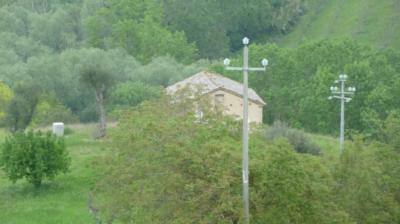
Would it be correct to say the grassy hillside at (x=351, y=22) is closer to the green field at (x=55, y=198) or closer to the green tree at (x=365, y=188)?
the green field at (x=55, y=198)

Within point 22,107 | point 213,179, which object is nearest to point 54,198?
point 22,107

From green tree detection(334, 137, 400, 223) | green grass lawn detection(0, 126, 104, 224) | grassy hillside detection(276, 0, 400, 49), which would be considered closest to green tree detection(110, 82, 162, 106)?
green grass lawn detection(0, 126, 104, 224)

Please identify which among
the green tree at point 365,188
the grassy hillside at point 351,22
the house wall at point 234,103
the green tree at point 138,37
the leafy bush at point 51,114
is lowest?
the green tree at point 365,188

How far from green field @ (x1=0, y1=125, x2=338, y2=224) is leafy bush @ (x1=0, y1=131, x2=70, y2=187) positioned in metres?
1.00

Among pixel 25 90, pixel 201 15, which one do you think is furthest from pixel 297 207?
pixel 201 15

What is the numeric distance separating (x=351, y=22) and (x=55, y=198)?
72.2 meters

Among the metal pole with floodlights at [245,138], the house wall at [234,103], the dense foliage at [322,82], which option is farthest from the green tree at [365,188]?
the dense foliage at [322,82]

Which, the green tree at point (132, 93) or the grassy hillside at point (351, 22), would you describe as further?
the grassy hillside at point (351, 22)

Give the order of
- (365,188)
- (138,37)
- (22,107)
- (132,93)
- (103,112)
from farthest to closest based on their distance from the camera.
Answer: (138,37), (132,93), (103,112), (22,107), (365,188)

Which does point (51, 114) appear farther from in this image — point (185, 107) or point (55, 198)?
point (185, 107)

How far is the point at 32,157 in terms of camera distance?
40.1m

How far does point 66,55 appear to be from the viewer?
2874 inches

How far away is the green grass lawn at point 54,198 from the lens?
37.2m

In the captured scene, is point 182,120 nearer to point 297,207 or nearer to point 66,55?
point 297,207
